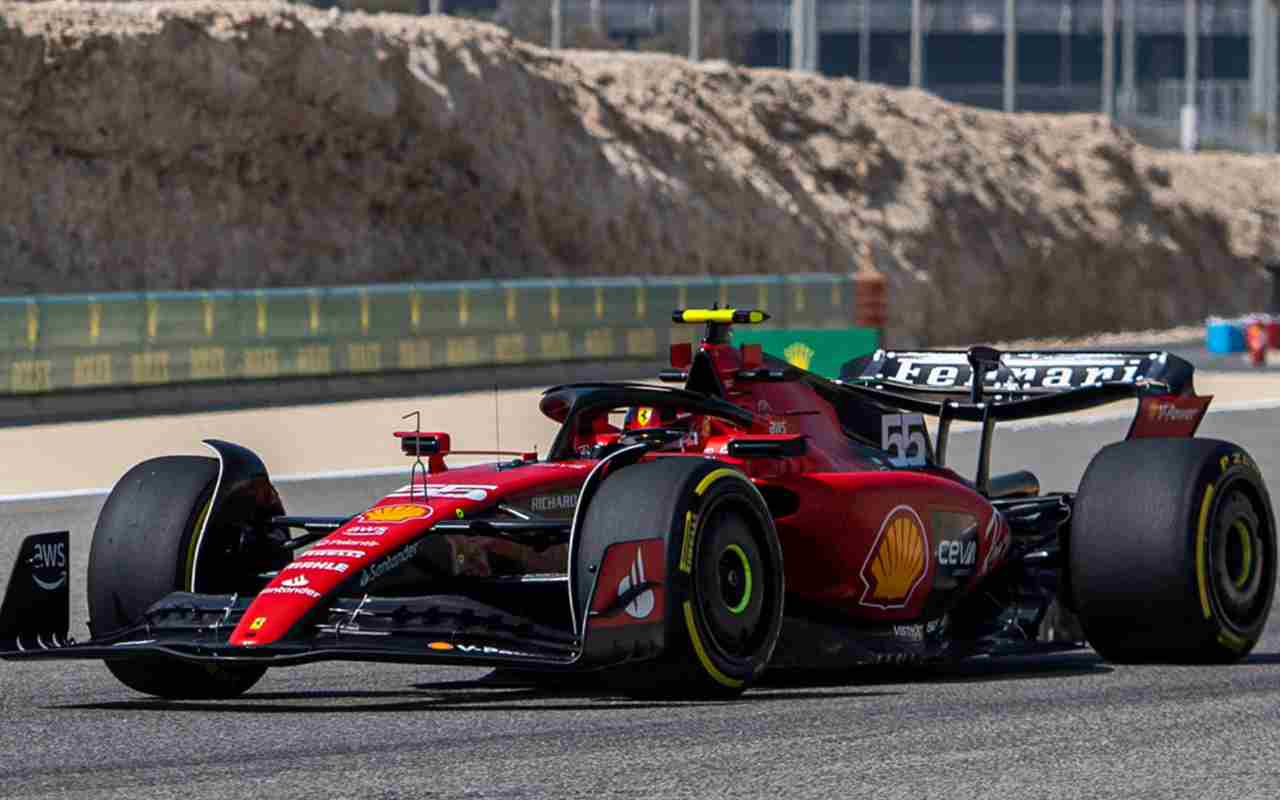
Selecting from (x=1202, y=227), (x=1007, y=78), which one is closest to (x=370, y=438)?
(x=1202, y=227)

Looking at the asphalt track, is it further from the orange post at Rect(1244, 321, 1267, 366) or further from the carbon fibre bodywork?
the orange post at Rect(1244, 321, 1267, 366)

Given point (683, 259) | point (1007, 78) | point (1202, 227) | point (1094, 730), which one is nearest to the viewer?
point (1094, 730)

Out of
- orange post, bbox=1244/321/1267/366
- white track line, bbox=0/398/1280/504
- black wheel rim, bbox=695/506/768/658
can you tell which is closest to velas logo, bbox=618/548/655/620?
black wheel rim, bbox=695/506/768/658

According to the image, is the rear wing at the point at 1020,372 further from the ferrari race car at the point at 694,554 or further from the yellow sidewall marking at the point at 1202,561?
the yellow sidewall marking at the point at 1202,561

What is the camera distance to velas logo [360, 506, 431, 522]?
8.41 metres

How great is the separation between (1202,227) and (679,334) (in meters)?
28.5

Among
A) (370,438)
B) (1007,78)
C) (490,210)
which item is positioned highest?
(1007,78)

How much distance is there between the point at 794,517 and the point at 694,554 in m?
1.20

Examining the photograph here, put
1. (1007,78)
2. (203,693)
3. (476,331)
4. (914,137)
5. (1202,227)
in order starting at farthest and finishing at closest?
(1007,78), (1202,227), (914,137), (476,331), (203,693)

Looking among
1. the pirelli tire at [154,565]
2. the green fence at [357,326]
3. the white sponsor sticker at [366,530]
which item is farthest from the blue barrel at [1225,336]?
the white sponsor sticker at [366,530]

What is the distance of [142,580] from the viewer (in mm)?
8875

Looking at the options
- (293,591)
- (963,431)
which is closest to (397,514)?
(293,591)

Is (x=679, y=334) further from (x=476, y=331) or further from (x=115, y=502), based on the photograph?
(x=115, y=502)

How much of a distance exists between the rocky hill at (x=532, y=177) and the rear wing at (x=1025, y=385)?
25059mm
